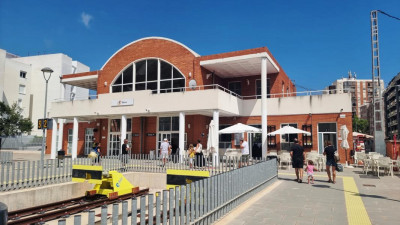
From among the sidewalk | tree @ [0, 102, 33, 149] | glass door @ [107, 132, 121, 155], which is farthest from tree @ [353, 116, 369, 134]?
tree @ [0, 102, 33, 149]

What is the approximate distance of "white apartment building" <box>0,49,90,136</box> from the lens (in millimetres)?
51062

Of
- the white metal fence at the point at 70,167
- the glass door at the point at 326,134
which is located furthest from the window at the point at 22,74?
Answer: the glass door at the point at 326,134

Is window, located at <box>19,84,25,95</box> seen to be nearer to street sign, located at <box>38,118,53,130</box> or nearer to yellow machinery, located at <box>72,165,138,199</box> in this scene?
street sign, located at <box>38,118,53,130</box>

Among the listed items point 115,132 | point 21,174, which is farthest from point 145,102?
point 21,174

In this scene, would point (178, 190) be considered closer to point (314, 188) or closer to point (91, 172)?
point (314, 188)

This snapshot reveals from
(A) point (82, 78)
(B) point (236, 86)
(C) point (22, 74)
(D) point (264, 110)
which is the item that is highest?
(C) point (22, 74)

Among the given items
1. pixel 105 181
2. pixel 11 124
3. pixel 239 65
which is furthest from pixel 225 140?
pixel 11 124

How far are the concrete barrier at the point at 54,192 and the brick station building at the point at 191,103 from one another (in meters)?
5.07

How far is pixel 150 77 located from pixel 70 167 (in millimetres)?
12203

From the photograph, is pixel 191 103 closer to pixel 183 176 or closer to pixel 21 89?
pixel 183 176

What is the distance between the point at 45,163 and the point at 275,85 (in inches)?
732

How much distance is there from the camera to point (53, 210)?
1002 cm

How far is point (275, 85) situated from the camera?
80.6 feet

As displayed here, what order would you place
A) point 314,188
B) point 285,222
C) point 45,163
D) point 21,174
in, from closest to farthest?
1. point 285,222
2. point 314,188
3. point 21,174
4. point 45,163
